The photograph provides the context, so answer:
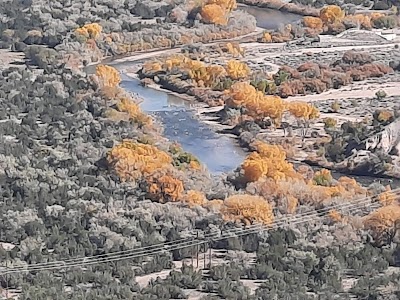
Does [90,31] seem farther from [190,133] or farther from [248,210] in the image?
[248,210]

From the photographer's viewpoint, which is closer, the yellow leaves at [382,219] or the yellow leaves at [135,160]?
the yellow leaves at [382,219]

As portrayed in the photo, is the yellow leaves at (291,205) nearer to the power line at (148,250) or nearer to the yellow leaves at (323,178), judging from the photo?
the power line at (148,250)

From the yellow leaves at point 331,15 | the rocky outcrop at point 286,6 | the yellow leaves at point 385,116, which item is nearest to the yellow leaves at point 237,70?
the yellow leaves at point 385,116

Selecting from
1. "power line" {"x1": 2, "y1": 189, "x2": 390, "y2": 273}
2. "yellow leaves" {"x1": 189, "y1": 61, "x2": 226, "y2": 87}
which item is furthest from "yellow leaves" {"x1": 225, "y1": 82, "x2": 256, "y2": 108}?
"power line" {"x1": 2, "y1": 189, "x2": 390, "y2": 273}

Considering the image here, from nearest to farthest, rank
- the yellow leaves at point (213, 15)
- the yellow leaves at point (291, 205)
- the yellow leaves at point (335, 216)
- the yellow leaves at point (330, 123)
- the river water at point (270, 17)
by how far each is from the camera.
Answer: the yellow leaves at point (335, 216) → the yellow leaves at point (291, 205) → the yellow leaves at point (330, 123) → the yellow leaves at point (213, 15) → the river water at point (270, 17)

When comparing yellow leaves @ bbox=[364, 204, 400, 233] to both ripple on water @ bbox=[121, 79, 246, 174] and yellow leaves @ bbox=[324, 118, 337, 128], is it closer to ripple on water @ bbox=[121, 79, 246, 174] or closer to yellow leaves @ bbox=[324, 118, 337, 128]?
ripple on water @ bbox=[121, 79, 246, 174]

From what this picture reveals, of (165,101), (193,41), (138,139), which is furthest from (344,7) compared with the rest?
(138,139)
